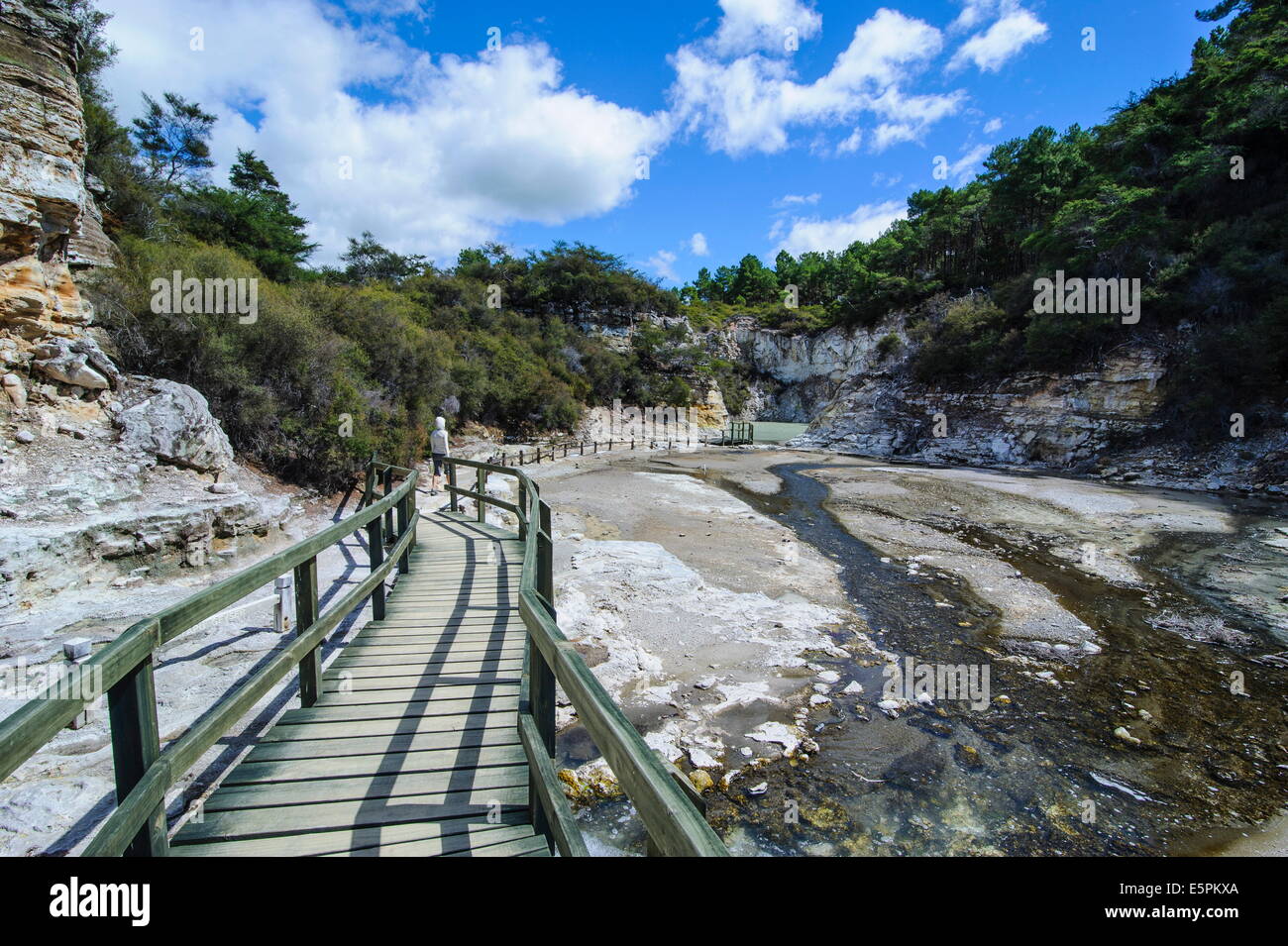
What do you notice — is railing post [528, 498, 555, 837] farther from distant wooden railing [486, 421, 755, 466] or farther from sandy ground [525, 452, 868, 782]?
distant wooden railing [486, 421, 755, 466]

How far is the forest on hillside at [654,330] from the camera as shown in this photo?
1202 centimetres

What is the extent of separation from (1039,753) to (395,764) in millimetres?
5462

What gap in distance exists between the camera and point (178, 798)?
3.21 metres

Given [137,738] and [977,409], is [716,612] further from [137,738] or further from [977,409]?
[977,409]

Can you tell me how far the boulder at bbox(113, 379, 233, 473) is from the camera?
324 inches

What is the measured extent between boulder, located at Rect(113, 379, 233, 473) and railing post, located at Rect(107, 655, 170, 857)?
323 inches

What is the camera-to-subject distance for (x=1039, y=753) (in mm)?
4930

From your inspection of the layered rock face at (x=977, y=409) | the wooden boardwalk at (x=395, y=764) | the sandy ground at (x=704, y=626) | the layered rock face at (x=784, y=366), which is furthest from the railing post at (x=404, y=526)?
the layered rock face at (x=784, y=366)

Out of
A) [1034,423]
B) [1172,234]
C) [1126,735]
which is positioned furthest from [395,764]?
[1172,234]

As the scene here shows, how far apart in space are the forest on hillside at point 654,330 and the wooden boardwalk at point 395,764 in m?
9.24

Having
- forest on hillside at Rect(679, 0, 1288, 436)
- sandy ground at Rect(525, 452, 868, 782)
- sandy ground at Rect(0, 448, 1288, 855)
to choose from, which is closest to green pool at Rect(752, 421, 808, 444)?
forest on hillside at Rect(679, 0, 1288, 436)

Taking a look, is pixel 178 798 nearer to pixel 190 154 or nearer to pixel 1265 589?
pixel 1265 589

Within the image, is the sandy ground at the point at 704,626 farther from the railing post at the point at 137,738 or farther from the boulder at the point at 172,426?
the boulder at the point at 172,426
